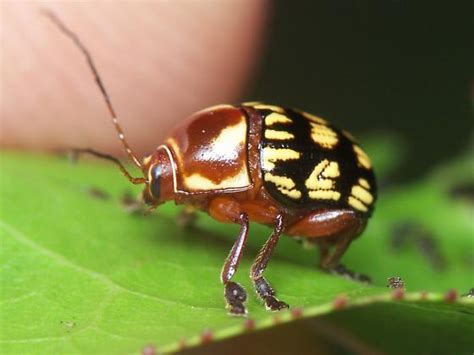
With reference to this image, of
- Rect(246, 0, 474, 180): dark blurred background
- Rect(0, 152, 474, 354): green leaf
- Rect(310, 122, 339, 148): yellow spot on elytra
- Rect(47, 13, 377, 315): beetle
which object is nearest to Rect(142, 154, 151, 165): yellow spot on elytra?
Rect(47, 13, 377, 315): beetle

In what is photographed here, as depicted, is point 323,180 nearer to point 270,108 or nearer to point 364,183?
point 364,183

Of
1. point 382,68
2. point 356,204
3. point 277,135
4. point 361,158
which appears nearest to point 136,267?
point 277,135

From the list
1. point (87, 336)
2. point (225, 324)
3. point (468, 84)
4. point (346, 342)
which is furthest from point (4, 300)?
point (468, 84)

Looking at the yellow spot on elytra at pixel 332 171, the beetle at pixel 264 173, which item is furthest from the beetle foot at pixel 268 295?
the yellow spot on elytra at pixel 332 171

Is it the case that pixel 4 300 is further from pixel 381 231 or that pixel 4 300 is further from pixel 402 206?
pixel 402 206

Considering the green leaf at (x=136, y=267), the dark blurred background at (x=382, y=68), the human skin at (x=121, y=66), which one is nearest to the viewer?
the green leaf at (x=136, y=267)

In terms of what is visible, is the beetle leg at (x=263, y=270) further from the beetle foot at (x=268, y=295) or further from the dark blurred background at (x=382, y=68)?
the dark blurred background at (x=382, y=68)
